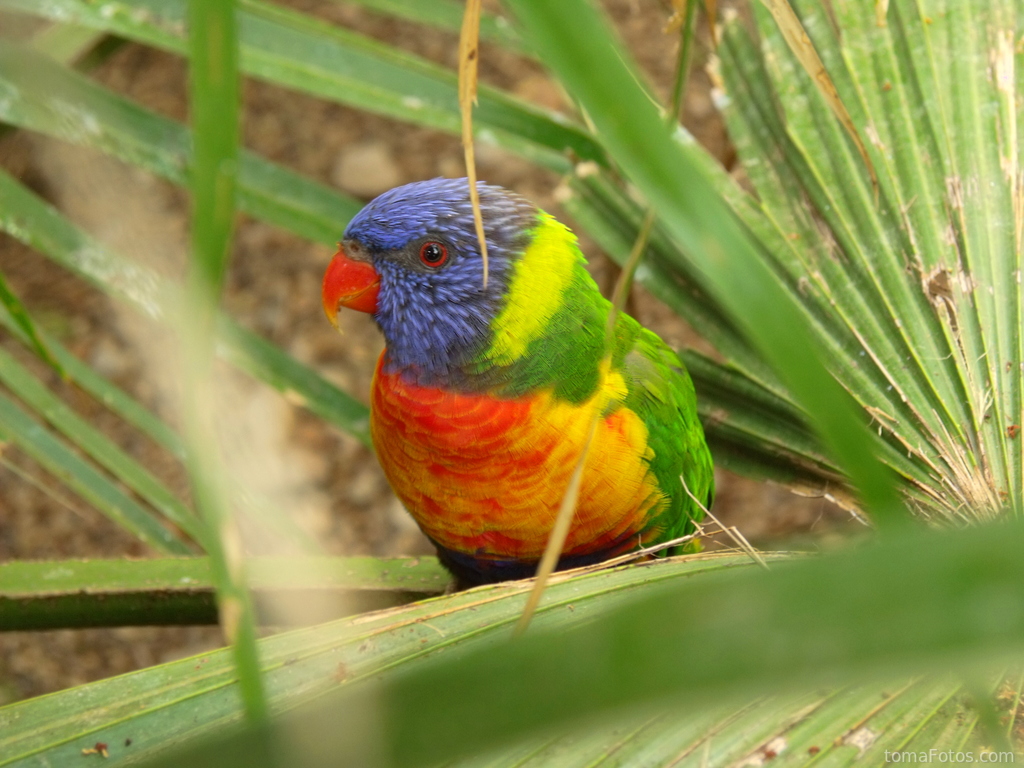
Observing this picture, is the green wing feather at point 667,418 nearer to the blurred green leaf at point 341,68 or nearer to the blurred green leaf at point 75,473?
the blurred green leaf at point 341,68

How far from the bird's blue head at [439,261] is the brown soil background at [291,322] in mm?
1427

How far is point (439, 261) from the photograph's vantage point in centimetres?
152

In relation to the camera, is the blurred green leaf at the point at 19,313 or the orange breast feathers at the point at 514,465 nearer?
the blurred green leaf at the point at 19,313

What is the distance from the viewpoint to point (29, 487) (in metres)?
3.18

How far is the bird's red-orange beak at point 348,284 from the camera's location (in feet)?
5.16

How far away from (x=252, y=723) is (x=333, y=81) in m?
1.41

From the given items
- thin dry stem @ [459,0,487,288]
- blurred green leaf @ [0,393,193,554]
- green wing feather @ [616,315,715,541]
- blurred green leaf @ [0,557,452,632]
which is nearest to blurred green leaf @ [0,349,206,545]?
blurred green leaf @ [0,393,193,554]

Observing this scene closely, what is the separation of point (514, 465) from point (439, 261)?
16.8 inches

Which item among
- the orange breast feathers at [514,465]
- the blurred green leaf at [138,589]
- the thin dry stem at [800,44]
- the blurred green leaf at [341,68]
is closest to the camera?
the thin dry stem at [800,44]

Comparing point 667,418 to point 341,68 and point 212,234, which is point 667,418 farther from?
point 212,234

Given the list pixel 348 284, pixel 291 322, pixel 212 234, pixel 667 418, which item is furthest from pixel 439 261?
pixel 291 322

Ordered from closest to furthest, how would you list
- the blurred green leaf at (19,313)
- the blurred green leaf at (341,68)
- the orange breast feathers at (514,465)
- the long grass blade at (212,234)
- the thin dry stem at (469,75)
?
the long grass blade at (212,234), the thin dry stem at (469,75), the blurred green leaf at (19,313), the orange breast feathers at (514,465), the blurred green leaf at (341,68)

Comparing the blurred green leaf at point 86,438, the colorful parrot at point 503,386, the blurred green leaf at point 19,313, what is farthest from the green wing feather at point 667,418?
the blurred green leaf at point 19,313

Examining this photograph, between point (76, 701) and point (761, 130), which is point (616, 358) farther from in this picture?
point (76, 701)
